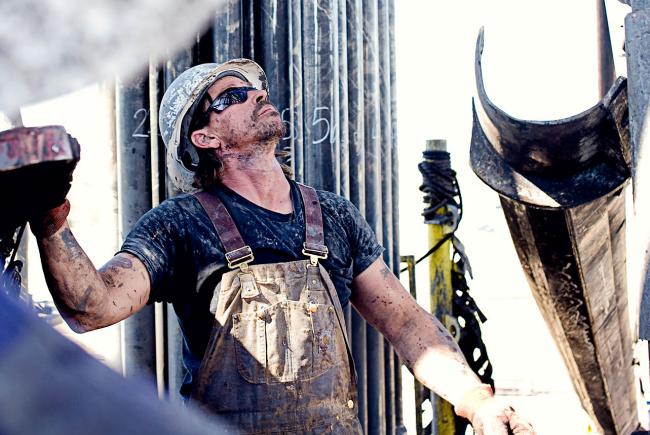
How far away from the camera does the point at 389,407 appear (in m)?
4.45

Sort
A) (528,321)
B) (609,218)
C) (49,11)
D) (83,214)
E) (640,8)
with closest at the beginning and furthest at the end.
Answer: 1. (640,8)
2. (49,11)
3. (83,214)
4. (609,218)
5. (528,321)

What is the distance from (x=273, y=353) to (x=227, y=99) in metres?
0.92

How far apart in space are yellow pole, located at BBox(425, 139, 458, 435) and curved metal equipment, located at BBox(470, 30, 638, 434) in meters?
0.41

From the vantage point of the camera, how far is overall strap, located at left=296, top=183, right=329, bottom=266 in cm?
277

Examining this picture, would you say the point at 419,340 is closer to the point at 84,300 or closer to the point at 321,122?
the point at 84,300

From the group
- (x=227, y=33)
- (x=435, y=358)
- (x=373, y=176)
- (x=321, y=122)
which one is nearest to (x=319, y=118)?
(x=321, y=122)

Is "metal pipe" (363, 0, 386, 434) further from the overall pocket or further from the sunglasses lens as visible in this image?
the overall pocket

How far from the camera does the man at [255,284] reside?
259 centimetres

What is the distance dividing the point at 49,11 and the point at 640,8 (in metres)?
2.05

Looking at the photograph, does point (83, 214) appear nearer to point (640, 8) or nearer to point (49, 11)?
point (49, 11)

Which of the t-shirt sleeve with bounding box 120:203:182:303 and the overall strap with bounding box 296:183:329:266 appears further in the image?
the overall strap with bounding box 296:183:329:266

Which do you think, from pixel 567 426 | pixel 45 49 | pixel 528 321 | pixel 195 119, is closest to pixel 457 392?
pixel 195 119

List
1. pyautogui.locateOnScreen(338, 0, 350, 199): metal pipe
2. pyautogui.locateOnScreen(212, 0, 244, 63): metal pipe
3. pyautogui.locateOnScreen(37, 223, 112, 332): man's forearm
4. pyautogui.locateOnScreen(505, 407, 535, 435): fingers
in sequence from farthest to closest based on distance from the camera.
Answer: pyautogui.locateOnScreen(338, 0, 350, 199): metal pipe → pyautogui.locateOnScreen(212, 0, 244, 63): metal pipe → pyautogui.locateOnScreen(505, 407, 535, 435): fingers → pyautogui.locateOnScreen(37, 223, 112, 332): man's forearm

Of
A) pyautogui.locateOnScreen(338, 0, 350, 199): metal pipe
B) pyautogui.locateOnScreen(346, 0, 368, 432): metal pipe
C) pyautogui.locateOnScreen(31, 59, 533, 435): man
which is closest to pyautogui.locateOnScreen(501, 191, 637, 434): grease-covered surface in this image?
pyautogui.locateOnScreen(346, 0, 368, 432): metal pipe
